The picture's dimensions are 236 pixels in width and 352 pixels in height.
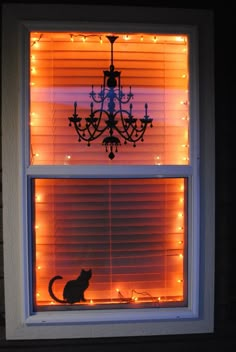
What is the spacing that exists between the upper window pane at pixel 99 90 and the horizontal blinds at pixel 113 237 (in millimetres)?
155

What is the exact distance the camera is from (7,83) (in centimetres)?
178

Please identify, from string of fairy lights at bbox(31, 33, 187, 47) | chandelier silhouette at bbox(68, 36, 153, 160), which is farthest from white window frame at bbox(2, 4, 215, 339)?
chandelier silhouette at bbox(68, 36, 153, 160)

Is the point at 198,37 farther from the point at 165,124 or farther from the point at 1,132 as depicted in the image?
the point at 1,132

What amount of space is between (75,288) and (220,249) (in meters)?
0.84

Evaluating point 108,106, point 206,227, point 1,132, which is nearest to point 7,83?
point 1,132

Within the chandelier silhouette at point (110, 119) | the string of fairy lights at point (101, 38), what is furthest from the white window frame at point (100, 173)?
the chandelier silhouette at point (110, 119)

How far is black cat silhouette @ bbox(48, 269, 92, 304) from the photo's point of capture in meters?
A: 1.86

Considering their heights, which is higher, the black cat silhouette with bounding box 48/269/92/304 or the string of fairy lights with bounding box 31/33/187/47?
the string of fairy lights with bounding box 31/33/187/47

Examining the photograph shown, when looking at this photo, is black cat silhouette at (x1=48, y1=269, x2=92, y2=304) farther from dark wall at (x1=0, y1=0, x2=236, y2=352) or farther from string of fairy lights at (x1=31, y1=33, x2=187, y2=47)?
string of fairy lights at (x1=31, y1=33, x2=187, y2=47)

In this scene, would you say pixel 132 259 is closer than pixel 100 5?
No

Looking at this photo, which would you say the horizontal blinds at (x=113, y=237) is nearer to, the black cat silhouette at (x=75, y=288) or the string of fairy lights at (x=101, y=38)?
the black cat silhouette at (x=75, y=288)

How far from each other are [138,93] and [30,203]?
2.77ft

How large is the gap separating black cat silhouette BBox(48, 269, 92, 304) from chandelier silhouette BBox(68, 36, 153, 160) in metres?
0.68

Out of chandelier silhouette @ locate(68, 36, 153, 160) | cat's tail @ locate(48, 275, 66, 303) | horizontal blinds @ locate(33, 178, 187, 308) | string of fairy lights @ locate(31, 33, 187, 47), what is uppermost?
string of fairy lights @ locate(31, 33, 187, 47)
